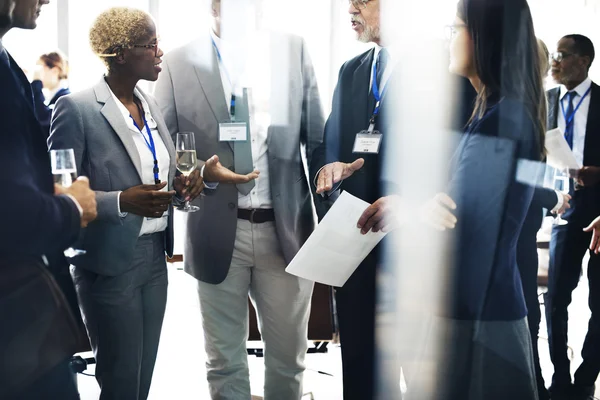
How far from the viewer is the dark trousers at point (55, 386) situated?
3.88ft

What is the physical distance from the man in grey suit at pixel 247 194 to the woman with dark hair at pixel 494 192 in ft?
2.21

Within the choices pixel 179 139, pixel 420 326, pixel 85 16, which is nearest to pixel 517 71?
pixel 179 139

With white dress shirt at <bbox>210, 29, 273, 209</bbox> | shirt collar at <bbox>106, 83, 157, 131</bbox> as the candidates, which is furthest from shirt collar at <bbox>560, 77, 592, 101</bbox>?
shirt collar at <bbox>106, 83, 157, 131</bbox>

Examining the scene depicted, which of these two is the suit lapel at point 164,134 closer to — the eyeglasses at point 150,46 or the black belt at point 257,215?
the eyeglasses at point 150,46

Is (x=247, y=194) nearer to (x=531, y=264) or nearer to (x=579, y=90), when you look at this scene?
(x=531, y=264)

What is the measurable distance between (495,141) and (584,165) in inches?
36.1

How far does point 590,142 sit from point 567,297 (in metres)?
0.64

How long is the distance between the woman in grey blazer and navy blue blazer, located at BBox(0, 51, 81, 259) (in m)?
0.40

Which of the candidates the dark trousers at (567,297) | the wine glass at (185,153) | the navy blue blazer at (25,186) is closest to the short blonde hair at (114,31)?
the wine glass at (185,153)

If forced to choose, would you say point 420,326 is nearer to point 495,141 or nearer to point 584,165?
point 584,165

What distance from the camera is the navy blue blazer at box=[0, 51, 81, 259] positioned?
112cm

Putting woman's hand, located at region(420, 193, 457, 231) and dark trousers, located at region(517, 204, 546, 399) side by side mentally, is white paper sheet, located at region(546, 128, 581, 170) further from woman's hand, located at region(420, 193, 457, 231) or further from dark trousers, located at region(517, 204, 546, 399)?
woman's hand, located at region(420, 193, 457, 231)

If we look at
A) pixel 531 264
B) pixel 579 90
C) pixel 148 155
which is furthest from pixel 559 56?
pixel 148 155

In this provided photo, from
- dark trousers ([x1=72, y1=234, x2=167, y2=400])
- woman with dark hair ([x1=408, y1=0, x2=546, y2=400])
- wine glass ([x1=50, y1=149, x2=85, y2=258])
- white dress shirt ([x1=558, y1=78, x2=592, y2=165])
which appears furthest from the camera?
white dress shirt ([x1=558, y1=78, x2=592, y2=165])
